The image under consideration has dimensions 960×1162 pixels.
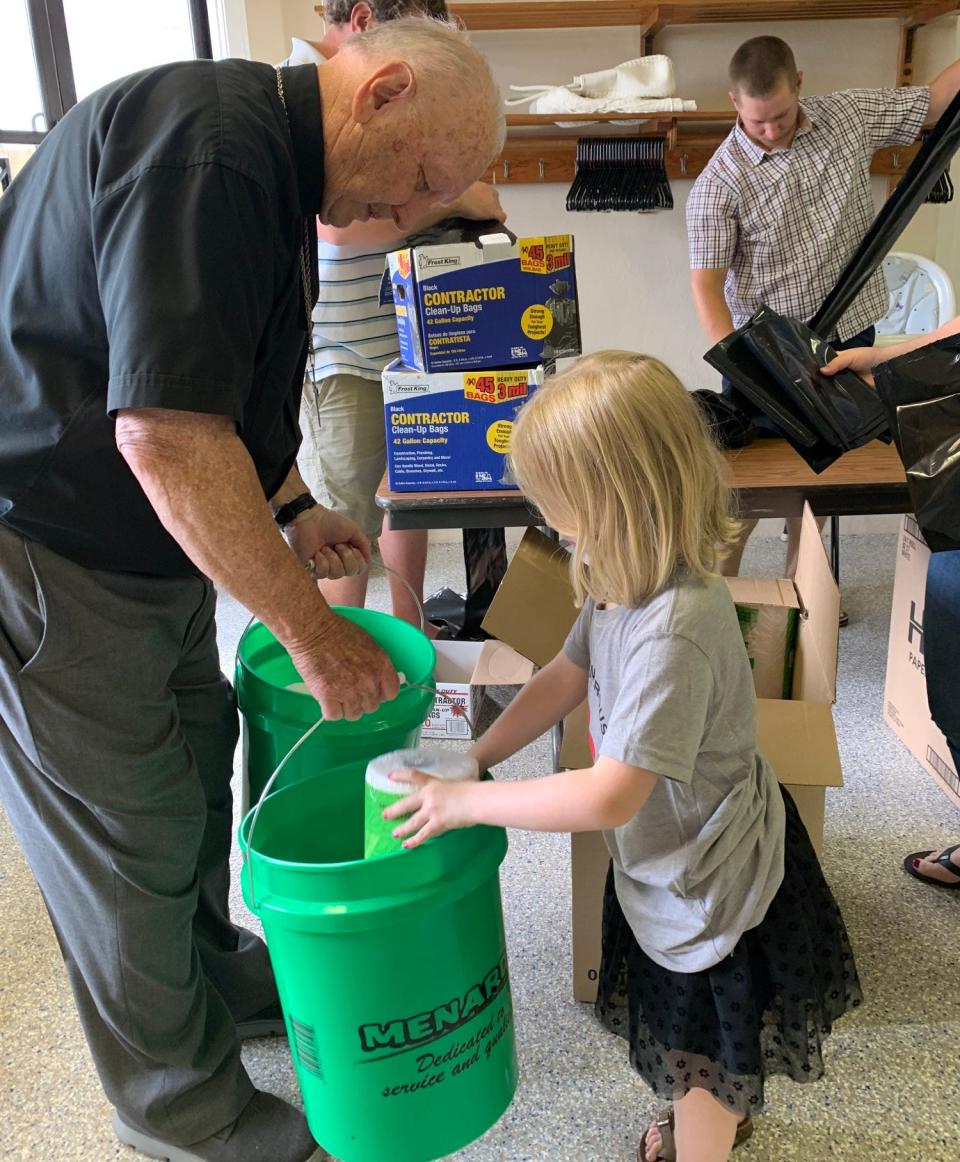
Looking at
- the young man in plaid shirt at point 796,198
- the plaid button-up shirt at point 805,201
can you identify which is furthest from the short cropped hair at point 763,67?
the plaid button-up shirt at point 805,201

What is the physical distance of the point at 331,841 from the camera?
1.33 meters

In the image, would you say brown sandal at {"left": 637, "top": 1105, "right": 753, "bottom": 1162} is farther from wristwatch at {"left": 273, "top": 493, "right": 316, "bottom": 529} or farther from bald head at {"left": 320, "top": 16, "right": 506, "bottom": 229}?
bald head at {"left": 320, "top": 16, "right": 506, "bottom": 229}

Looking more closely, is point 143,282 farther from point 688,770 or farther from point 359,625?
point 688,770

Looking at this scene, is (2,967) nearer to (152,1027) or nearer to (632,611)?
(152,1027)

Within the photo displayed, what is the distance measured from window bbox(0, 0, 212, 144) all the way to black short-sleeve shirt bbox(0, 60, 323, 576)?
2249mm

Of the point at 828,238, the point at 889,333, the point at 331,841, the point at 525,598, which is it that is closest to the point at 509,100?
the point at 828,238

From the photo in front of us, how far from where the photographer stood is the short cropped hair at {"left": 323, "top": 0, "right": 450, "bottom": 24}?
1912mm

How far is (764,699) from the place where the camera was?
1.58 m

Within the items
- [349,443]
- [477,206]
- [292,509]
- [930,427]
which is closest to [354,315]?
[349,443]

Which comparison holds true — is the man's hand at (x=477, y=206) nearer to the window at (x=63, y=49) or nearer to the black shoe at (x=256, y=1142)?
the window at (x=63, y=49)

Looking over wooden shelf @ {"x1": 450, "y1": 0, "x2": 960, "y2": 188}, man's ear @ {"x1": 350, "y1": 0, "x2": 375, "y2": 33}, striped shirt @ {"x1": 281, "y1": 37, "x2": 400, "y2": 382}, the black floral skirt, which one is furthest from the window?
the black floral skirt

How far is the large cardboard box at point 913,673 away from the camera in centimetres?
214

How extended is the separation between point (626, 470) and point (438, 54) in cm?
48

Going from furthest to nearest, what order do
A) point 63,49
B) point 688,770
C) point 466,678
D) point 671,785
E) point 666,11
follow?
point 666,11
point 63,49
point 466,678
point 671,785
point 688,770
